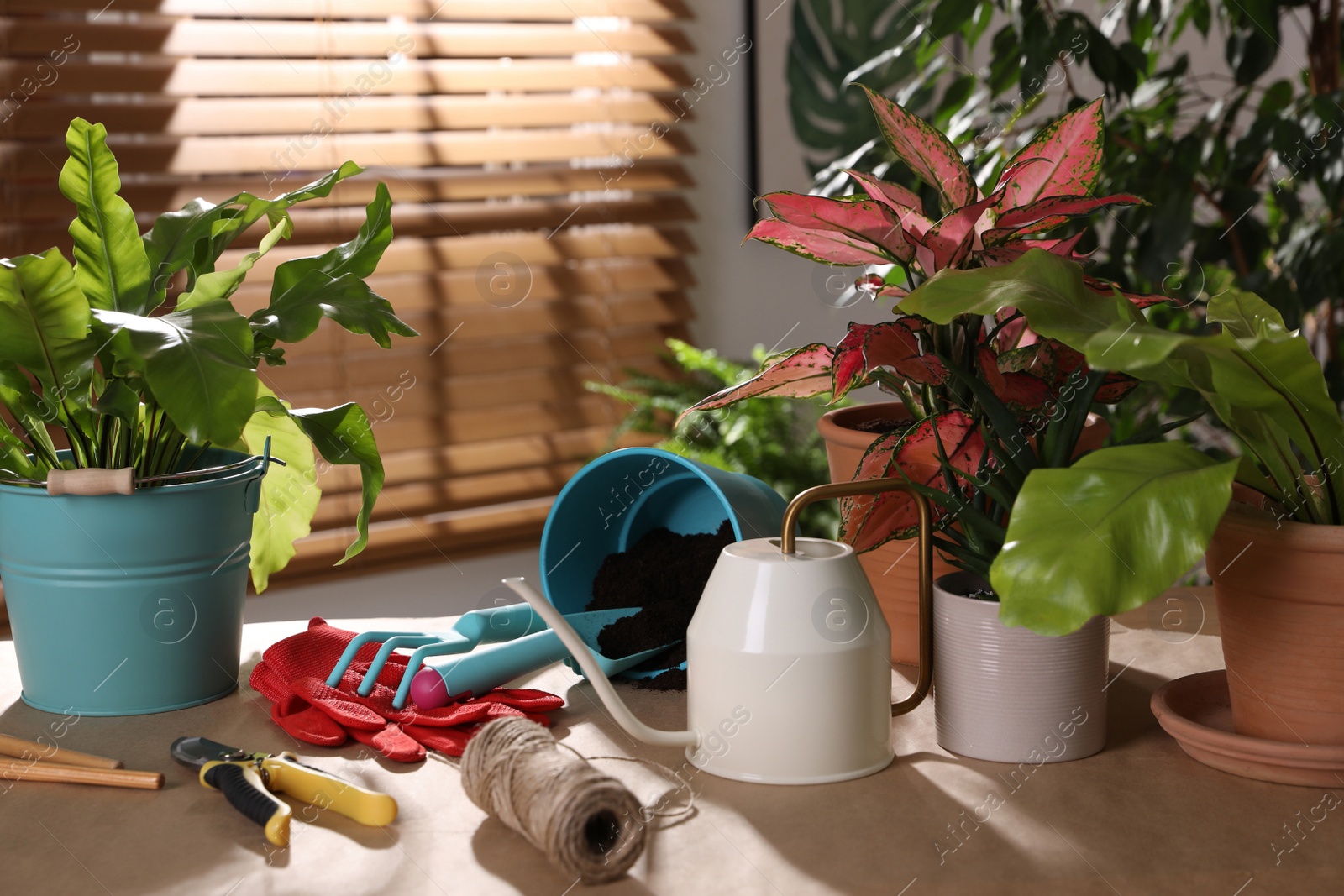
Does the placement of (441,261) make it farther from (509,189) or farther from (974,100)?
(974,100)

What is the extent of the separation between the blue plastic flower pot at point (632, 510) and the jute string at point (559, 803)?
10.2 inches

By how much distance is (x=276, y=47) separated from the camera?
7.04 feet

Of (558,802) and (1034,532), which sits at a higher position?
(1034,532)

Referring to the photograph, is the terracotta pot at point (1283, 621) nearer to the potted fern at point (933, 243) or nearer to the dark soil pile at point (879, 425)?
the potted fern at point (933, 243)

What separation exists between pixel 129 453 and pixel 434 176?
62.2 inches

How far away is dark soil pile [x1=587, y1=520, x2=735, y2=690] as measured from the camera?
2.96 ft

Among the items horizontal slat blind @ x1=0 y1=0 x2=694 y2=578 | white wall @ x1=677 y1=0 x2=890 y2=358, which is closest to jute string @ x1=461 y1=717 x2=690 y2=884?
horizontal slat blind @ x1=0 y1=0 x2=694 y2=578

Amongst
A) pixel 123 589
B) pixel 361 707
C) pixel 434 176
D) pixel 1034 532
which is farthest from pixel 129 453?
pixel 434 176

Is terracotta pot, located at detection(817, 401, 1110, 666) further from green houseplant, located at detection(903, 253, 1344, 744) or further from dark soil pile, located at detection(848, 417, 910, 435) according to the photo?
green houseplant, located at detection(903, 253, 1344, 744)

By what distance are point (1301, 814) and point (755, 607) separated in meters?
0.33

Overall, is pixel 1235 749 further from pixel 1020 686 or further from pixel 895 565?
pixel 895 565

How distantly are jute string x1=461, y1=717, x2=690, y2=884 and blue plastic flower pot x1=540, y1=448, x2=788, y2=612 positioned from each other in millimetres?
259

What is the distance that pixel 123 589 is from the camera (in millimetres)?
832

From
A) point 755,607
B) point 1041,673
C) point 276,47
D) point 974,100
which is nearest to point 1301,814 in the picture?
point 1041,673
